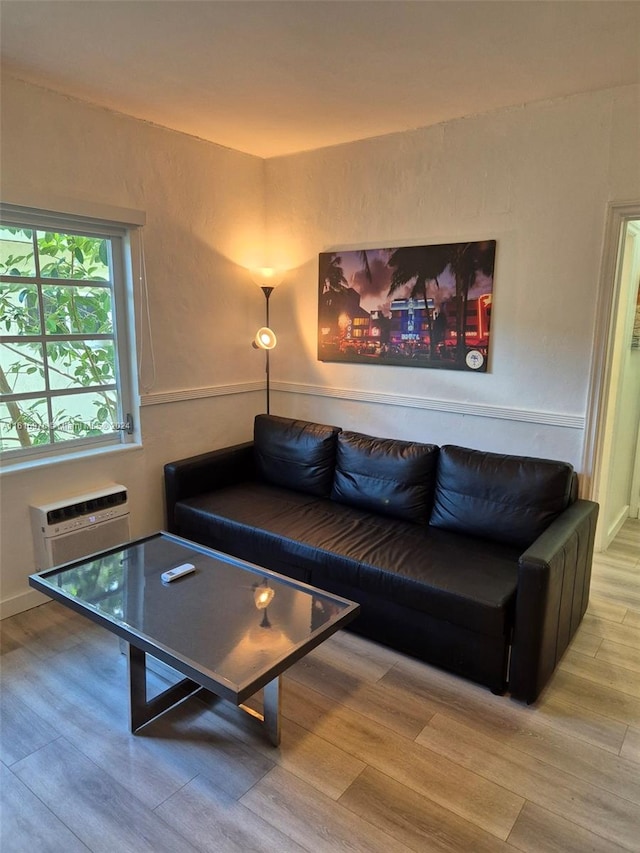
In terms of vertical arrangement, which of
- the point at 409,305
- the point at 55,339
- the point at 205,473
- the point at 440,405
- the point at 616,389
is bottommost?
the point at 205,473

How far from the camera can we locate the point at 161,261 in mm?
3301

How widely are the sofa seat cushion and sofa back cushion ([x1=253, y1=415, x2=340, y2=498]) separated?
0.10 meters

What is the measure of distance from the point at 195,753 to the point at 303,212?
3.18m

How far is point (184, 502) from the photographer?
3.26 meters

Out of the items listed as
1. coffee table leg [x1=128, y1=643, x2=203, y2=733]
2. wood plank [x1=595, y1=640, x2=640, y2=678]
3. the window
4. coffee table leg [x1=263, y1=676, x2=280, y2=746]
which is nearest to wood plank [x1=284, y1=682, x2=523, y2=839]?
coffee table leg [x1=263, y1=676, x2=280, y2=746]

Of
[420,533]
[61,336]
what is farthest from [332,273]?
[420,533]

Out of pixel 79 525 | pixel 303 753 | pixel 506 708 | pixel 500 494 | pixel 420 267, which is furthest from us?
pixel 420 267

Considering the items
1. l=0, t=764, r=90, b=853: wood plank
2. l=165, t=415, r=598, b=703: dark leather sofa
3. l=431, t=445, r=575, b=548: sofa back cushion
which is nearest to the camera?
l=0, t=764, r=90, b=853: wood plank

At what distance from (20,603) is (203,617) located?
4.67 ft

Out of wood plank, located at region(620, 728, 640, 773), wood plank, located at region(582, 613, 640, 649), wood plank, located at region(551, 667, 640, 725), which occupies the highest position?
wood plank, located at region(582, 613, 640, 649)

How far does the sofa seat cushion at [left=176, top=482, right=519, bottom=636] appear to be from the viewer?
7.33 feet

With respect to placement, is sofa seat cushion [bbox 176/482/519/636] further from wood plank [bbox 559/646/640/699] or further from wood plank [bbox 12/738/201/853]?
wood plank [bbox 12/738/201/853]

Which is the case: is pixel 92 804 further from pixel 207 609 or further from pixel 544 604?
pixel 544 604

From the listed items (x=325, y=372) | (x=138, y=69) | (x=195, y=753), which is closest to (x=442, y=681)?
(x=195, y=753)
